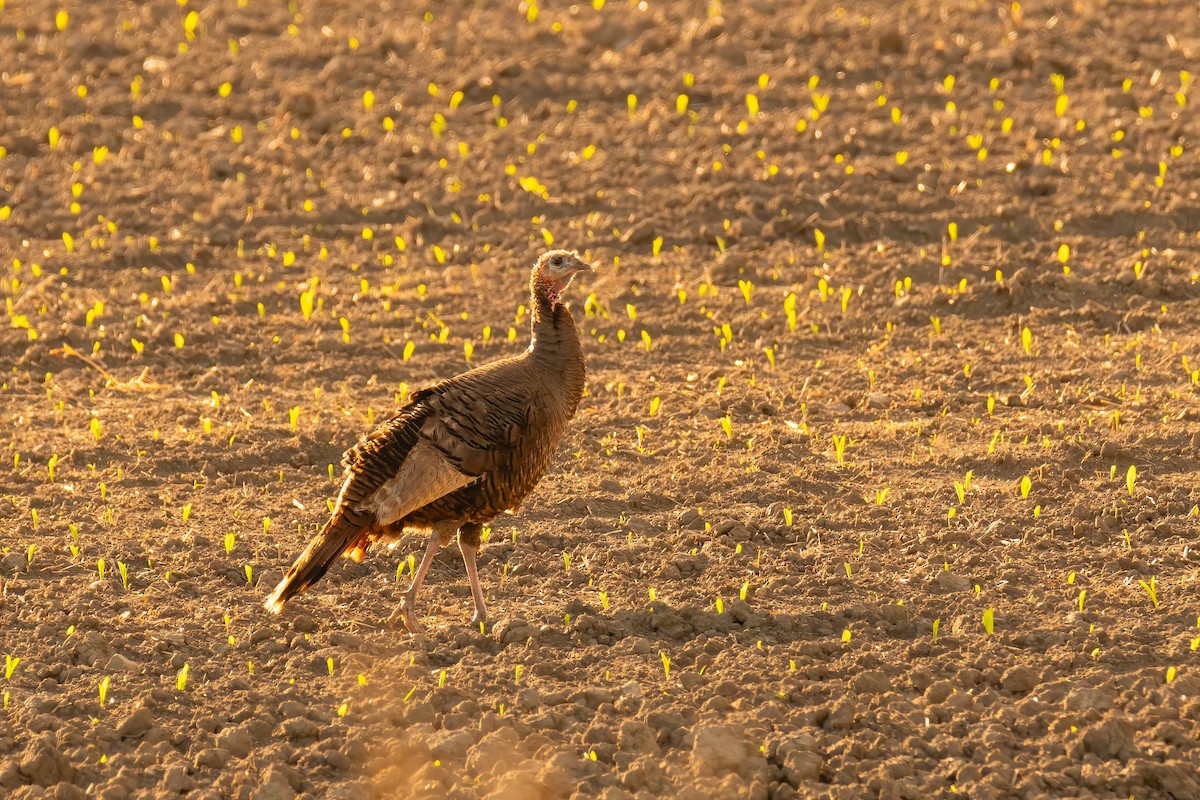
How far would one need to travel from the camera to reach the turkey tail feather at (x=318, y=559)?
729cm

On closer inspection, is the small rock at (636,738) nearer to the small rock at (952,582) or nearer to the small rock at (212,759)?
the small rock at (212,759)

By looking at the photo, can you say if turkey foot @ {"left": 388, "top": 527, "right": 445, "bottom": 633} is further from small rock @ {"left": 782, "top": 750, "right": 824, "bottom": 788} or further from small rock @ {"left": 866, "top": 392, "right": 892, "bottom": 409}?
small rock @ {"left": 866, "top": 392, "right": 892, "bottom": 409}

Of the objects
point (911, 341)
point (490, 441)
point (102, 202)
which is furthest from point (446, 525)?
point (102, 202)

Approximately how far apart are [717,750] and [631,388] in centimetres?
456

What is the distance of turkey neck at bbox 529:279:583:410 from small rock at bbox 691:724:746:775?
195cm

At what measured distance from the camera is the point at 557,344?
7.90m

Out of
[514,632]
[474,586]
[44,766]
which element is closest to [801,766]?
[514,632]

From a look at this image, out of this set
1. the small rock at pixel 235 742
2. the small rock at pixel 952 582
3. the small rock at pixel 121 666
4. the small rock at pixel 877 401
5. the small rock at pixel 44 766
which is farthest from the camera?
the small rock at pixel 877 401

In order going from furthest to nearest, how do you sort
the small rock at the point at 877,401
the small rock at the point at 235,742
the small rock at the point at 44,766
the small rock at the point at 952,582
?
1. the small rock at the point at 877,401
2. the small rock at the point at 952,582
3. the small rock at the point at 235,742
4. the small rock at the point at 44,766

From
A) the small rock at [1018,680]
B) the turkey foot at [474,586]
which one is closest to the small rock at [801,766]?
the small rock at [1018,680]

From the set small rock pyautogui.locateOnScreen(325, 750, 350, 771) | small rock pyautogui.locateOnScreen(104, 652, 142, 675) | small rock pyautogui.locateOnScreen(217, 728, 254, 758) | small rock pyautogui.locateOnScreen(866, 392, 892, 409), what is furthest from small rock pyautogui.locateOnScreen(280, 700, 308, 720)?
small rock pyautogui.locateOnScreen(866, 392, 892, 409)

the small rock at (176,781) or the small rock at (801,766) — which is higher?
the small rock at (176,781)

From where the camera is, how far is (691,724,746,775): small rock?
6418 mm

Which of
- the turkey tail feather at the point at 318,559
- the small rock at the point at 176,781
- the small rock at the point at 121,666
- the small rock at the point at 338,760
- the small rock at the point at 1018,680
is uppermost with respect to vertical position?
the turkey tail feather at the point at 318,559
